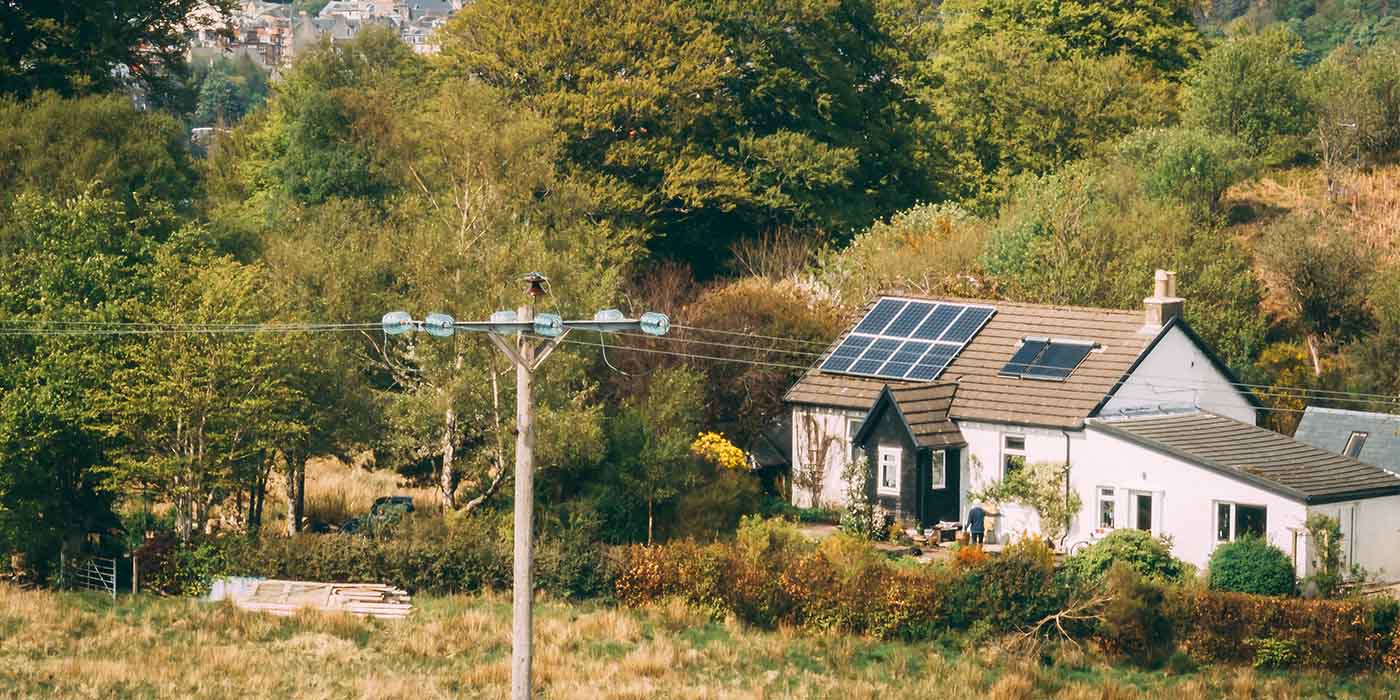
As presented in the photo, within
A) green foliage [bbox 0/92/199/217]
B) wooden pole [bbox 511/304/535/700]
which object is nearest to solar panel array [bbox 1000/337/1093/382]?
wooden pole [bbox 511/304/535/700]

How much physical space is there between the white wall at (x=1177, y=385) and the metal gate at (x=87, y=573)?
23.8 metres

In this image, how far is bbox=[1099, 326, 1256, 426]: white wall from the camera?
46.4 metres

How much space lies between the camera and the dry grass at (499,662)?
34469 mm

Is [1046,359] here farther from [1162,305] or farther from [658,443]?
[658,443]

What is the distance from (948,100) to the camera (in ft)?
274

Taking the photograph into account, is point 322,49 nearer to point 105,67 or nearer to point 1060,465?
point 105,67

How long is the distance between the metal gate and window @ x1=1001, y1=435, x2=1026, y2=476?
70.3ft

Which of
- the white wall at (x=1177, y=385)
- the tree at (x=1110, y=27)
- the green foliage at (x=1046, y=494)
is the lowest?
the green foliage at (x=1046, y=494)

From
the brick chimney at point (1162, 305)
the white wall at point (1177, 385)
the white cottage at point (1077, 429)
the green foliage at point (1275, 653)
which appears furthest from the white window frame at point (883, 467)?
the green foliage at point (1275, 653)

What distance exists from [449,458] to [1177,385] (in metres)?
18.6

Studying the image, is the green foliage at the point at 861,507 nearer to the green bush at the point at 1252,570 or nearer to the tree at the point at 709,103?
the green bush at the point at 1252,570

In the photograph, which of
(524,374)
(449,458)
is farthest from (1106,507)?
(524,374)

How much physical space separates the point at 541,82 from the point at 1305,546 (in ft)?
119

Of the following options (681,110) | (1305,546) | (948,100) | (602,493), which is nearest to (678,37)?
(681,110)
